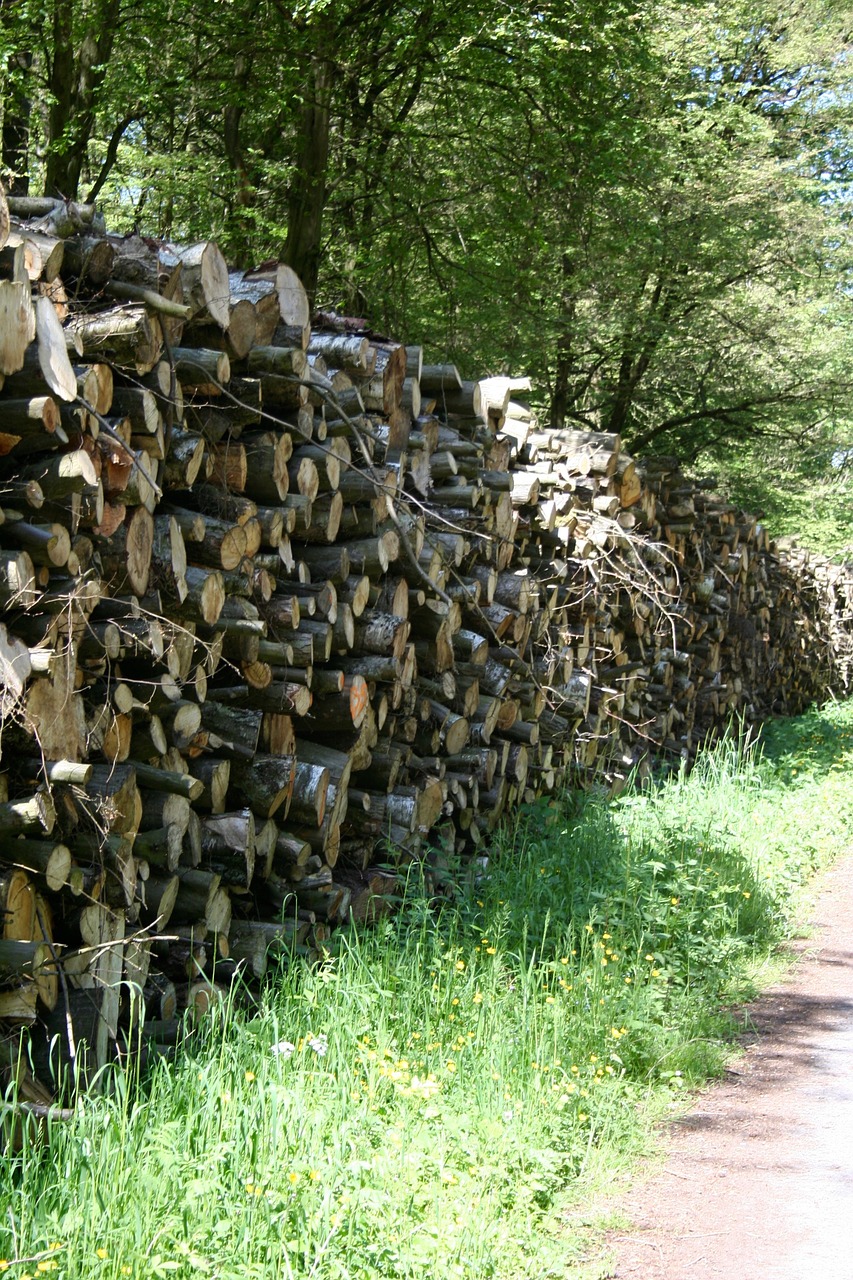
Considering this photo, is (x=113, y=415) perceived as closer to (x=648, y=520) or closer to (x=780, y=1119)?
(x=780, y=1119)

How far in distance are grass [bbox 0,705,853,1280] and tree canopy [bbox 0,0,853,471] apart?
23.5 ft

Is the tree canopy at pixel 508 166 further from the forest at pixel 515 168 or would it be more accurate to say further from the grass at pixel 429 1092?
the grass at pixel 429 1092

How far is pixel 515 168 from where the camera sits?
12102 millimetres

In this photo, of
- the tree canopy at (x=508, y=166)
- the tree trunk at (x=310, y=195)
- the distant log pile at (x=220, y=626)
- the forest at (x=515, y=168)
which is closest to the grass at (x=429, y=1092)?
the distant log pile at (x=220, y=626)

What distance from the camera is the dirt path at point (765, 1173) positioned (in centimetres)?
322

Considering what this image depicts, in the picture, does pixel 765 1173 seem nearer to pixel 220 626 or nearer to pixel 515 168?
pixel 220 626

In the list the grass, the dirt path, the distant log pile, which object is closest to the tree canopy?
the distant log pile

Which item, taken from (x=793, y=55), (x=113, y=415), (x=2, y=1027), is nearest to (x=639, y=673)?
(x=113, y=415)

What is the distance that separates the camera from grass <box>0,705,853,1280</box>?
2.76 meters

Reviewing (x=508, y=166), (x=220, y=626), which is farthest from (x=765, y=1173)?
(x=508, y=166)

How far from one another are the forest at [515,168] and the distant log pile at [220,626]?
5.22 meters

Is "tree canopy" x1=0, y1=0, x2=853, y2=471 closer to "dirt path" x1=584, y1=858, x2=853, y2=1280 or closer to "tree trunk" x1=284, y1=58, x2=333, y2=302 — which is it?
"tree trunk" x1=284, y1=58, x2=333, y2=302

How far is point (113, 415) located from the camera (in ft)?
12.3

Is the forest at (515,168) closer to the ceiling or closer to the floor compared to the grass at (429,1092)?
closer to the ceiling
